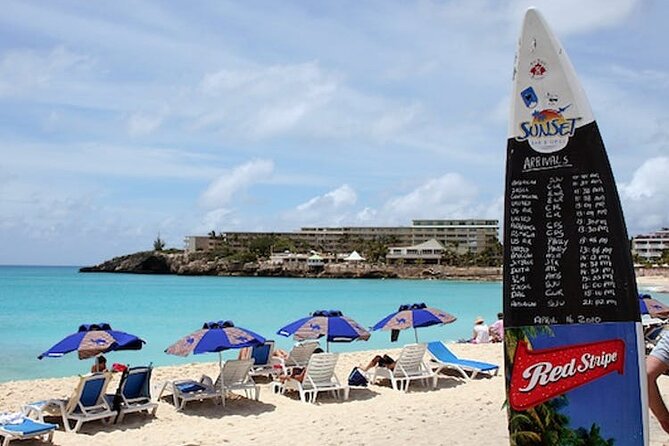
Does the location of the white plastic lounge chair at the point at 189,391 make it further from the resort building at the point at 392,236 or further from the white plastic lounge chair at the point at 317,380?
the resort building at the point at 392,236

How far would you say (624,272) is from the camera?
464 cm

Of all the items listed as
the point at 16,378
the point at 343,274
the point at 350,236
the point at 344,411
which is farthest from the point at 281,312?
the point at 350,236

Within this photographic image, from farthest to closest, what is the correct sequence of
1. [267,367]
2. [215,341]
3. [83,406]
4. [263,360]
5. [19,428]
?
[263,360] < [267,367] < [215,341] < [83,406] < [19,428]

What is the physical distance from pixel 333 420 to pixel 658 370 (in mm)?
5978

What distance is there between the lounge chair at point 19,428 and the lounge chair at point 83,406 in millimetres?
633

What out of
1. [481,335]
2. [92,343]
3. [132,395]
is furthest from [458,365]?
[481,335]

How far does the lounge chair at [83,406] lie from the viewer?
8.65 metres

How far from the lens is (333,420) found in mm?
8852

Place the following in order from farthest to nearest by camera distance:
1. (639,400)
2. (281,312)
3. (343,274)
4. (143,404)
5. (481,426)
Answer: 1. (343,274)
2. (281,312)
3. (143,404)
4. (481,426)
5. (639,400)

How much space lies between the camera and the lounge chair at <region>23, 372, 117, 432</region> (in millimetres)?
8651

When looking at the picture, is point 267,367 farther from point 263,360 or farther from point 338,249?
point 338,249

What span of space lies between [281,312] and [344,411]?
3005cm

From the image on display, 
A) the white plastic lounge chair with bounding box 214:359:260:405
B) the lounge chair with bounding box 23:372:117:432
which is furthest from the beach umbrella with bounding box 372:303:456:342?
the lounge chair with bounding box 23:372:117:432

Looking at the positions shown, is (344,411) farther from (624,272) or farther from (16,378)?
(16,378)
